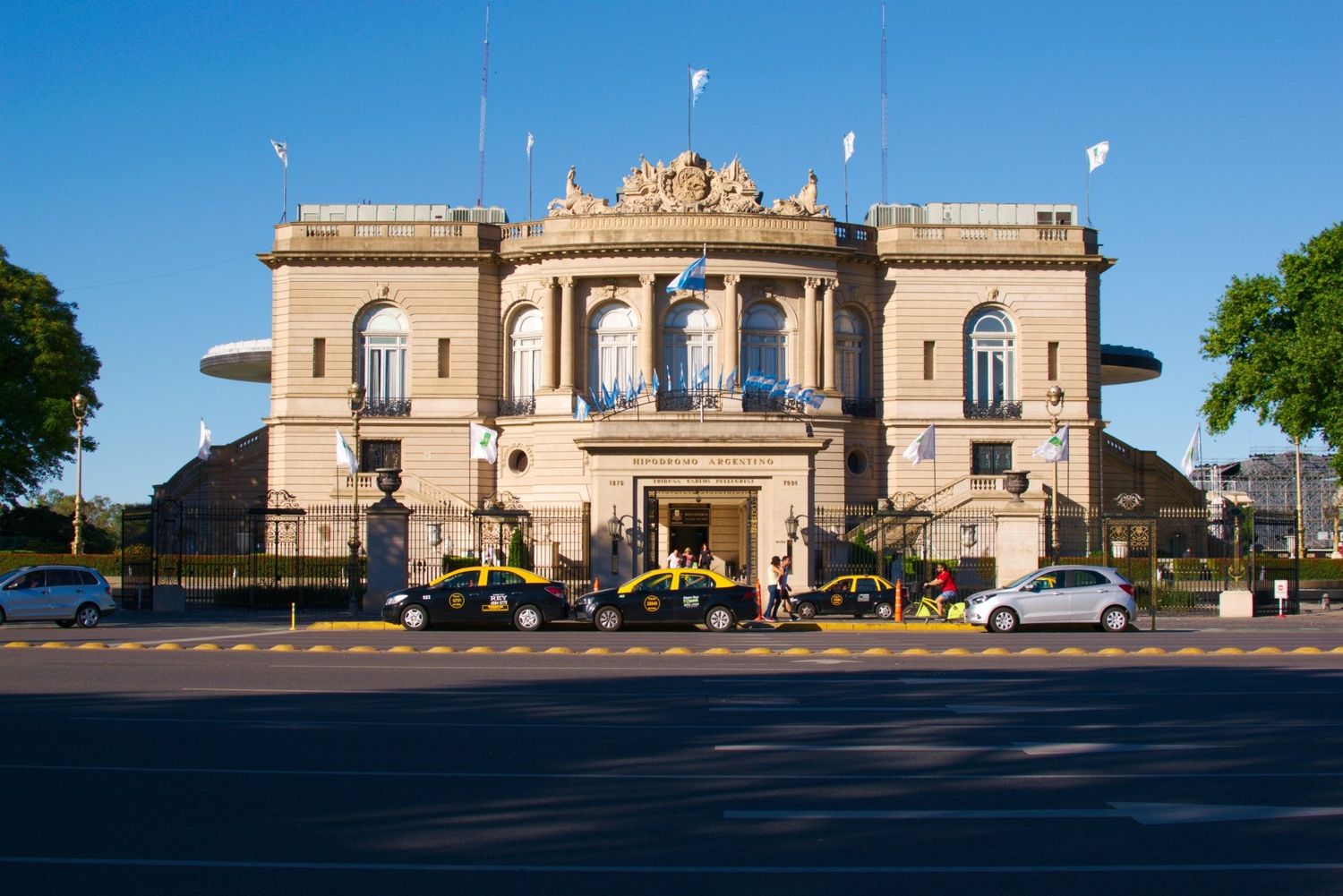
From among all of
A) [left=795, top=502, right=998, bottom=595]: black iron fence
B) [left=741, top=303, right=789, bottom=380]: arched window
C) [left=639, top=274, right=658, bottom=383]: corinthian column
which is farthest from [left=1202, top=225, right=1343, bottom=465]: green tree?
[left=639, top=274, right=658, bottom=383]: corinthian column

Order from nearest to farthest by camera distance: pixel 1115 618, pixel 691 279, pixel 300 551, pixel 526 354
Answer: pixel 1115 618 < pixel 300 551 < pixel 691 279 < pixel 526 354

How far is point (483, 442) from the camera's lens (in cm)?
5597

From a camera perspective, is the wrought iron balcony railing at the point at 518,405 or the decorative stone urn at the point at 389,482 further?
the wrought iron balcony railing at the point at 518,405

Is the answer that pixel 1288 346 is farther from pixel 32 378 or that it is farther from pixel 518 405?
pixel 32 378

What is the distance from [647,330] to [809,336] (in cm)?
621

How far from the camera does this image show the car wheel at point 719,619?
34531 millimetres

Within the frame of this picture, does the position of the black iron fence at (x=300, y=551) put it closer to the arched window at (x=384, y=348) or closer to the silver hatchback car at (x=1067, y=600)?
the arched window at (x=384, y=348)

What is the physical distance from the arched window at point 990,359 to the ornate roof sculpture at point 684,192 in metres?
8.02

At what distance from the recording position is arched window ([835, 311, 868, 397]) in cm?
5941

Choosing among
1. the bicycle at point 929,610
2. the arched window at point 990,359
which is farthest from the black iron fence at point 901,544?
the arched window at point 990,359

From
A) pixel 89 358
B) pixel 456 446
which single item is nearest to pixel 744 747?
pixel 456 446

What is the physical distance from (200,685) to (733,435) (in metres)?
24.5

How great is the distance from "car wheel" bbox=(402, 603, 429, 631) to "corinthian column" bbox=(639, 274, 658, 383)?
950 inches

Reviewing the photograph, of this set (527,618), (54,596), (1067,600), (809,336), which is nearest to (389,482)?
(527,618)
